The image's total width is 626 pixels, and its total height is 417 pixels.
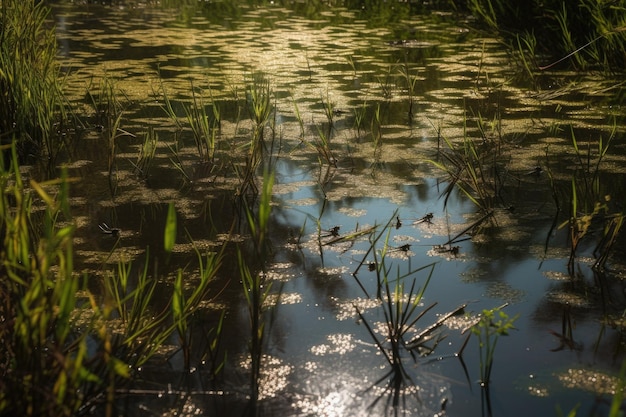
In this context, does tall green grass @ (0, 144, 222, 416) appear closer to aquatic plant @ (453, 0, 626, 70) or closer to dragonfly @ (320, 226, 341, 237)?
dragonfly @ (320, 226, 341, 237)

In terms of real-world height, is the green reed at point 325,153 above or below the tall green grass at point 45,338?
below

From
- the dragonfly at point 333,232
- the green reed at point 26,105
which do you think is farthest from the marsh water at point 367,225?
the green reed at point 26,105

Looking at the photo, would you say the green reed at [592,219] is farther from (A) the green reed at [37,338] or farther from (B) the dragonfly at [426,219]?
(A) the green reed at [37,338]

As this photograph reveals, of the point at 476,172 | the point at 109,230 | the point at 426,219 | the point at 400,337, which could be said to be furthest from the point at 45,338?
the point at 476,172

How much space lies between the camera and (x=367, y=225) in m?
2.11

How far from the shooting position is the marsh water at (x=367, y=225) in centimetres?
139

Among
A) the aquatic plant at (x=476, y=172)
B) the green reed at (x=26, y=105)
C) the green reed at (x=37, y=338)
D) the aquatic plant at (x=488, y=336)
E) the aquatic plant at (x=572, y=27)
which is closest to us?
the green reed at (x=37, y=338)

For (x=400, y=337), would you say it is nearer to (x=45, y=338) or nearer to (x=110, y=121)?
(x=45, y=338)

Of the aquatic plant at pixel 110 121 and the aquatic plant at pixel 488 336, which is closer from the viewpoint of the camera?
the aquatic plant at pixel 488 336

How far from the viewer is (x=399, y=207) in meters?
2.24

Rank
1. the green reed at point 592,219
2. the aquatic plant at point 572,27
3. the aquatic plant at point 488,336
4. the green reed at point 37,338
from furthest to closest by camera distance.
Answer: the aquatic plant at point 572,27 < the green reed at point 592,219 < the aquatic plant at point 488,336 < the green reed at point 37,338

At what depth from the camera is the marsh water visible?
1.39 m

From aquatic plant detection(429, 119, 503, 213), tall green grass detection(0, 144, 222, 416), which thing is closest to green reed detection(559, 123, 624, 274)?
aquatic plant detection(429, 119, 503, 213)

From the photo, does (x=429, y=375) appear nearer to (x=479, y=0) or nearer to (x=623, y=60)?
(x=623, y=60)
